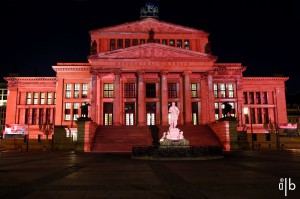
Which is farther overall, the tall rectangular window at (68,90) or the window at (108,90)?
the tall rectangular window at (68,90)

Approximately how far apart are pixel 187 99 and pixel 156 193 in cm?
4027

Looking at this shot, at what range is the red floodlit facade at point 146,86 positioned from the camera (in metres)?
49.5

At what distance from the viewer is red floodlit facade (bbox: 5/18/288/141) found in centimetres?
4953

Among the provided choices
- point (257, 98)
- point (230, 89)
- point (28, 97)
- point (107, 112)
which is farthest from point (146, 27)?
point (28, 97)

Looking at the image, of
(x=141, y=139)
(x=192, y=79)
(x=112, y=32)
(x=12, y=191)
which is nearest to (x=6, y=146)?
(x=141, y=139)

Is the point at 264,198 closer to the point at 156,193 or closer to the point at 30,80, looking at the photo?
the point at 156,193

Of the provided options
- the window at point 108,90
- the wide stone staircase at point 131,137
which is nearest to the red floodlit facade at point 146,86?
the window at point 108,90

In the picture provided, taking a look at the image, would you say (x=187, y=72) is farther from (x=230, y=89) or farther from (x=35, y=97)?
(x=35, y=97)

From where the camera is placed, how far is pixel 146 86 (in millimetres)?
55719

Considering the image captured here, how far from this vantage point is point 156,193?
948 centimetres

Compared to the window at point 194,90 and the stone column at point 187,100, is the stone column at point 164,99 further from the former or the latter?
the window at point 194,90

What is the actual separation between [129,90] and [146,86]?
3.35 metres

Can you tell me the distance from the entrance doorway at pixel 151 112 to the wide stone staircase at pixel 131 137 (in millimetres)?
9656

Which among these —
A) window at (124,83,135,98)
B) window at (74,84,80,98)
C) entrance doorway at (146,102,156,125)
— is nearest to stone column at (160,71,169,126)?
entrance doorway at (146,102,156,125)
